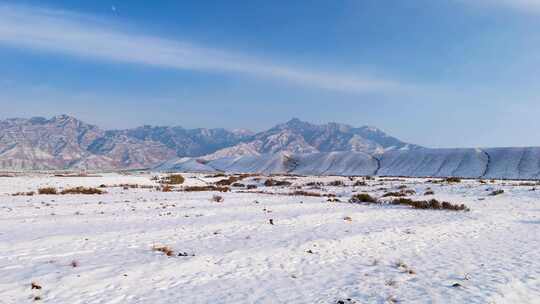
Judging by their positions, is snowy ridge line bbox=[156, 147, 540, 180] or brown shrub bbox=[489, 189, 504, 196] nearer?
brown shrub bbox=[489, 189, 504, 196]

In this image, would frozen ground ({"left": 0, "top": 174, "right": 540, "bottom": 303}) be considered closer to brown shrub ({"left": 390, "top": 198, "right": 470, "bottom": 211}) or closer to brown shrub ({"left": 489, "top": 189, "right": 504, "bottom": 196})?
brown shrub ({"left": 390, "top": 198, "right": 470, "bottom": 211})

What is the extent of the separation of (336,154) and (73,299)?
425 ft

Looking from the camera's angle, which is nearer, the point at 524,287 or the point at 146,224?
the point at 524,287

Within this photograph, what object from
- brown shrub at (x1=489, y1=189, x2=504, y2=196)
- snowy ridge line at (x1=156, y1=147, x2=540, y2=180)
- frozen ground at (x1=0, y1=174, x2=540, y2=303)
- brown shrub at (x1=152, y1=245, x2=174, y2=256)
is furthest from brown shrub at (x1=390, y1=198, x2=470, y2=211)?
snowy ridge line at (x1=156, y1=147, x2=540, y2=180)

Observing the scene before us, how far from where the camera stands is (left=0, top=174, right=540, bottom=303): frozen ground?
366 inches

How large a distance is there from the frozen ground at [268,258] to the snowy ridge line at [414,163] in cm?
7718

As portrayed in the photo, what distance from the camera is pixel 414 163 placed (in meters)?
111

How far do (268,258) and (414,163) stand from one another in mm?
105320

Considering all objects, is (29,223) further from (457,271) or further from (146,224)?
(457,271)

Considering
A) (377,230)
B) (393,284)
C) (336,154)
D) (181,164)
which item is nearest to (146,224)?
(377,230)

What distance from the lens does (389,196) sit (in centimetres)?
3650

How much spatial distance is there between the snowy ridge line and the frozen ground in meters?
77.2

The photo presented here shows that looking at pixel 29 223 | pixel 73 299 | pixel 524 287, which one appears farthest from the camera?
pixel 29 223

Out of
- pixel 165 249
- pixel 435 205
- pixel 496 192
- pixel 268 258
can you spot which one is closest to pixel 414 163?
pixel 496 192
